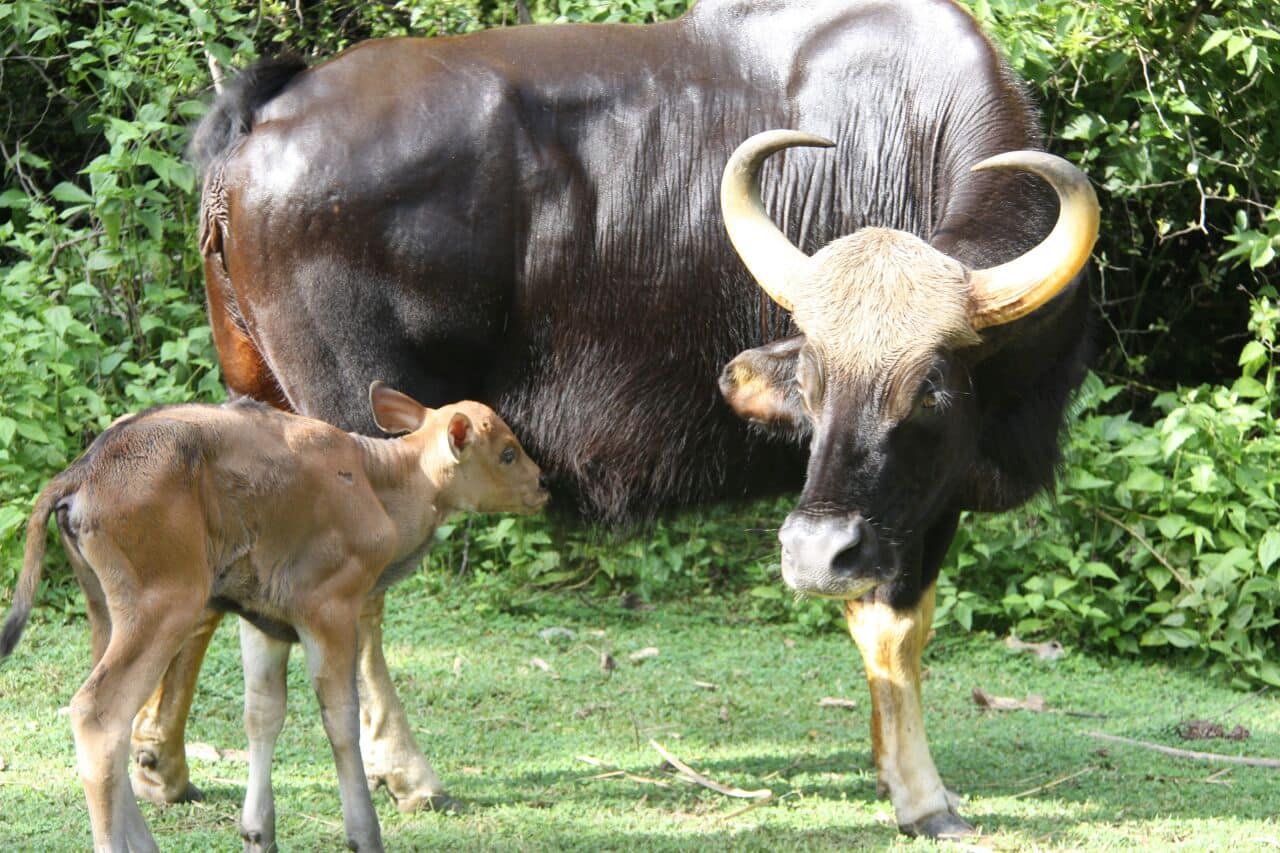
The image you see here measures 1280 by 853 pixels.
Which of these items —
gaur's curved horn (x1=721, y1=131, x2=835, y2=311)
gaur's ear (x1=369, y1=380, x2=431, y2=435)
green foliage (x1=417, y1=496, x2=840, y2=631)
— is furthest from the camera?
green foliage (x1=417, y1=496, x2=840, y2=631)

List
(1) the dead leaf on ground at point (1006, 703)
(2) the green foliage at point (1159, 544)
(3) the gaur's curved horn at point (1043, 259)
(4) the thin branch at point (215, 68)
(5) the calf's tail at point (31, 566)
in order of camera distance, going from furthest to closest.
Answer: (4) the thin branch at point (215, 68)
(2) the green foliage at point (1159, 544)
(1) the dead leaf on ground at point (1006, 703)
(3) the gaur's curved horn at point (1043, 259)
(5) the calf's tail at point (31, 566)

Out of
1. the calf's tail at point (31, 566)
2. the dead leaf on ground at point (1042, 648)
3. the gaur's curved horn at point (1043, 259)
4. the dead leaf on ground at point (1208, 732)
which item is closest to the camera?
the calf's tail at point (31, 566)

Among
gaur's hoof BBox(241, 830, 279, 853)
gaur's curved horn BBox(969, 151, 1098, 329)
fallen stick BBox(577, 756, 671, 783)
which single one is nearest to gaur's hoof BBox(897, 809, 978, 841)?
fallen stick BBox(577, 756, 671, 783)

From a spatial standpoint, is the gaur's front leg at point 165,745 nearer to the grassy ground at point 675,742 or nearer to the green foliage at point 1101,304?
the grassy ground at point 675,742

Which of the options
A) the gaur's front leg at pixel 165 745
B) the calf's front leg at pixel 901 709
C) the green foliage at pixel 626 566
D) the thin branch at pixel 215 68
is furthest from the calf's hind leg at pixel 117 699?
the thin branch at pixel 215 68

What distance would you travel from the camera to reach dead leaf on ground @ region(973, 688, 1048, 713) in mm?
6734

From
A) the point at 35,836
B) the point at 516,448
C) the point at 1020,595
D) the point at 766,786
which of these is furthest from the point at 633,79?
the point at 1020,595

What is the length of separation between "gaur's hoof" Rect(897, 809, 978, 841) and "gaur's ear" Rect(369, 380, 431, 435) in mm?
1950

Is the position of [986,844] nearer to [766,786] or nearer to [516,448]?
[766,786]

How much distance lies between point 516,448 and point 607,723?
161cm

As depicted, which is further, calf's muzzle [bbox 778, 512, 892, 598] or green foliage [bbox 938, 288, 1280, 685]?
green foliage [bbox 938, 288, 1280, 685]

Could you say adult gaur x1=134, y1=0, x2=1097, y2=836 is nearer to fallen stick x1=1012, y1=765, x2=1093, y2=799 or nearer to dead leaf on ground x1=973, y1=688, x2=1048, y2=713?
fallen stick x1=1012, y1=765, x2=1093, y2=799

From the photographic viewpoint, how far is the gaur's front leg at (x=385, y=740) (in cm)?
519

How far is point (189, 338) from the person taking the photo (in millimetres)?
7656
